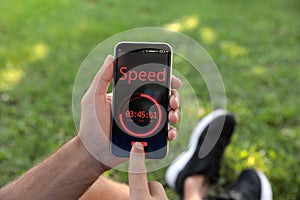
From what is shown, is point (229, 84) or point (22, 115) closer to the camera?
point (22, 115)

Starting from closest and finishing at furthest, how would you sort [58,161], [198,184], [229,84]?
1. [58,161]
2. [198,184]
3. [229,84]

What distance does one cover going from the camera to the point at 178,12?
3590 millimetres

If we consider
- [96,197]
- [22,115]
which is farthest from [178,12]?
[96,197]

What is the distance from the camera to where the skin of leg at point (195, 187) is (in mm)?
1810

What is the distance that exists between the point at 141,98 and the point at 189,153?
963 millimetres

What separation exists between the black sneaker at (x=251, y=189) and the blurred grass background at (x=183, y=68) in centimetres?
9

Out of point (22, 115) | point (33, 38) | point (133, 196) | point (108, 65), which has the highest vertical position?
point (108, 65)

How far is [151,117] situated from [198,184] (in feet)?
2.81

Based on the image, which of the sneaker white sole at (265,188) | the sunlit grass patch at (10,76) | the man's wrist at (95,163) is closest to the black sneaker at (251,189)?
the sneaker white sole at (265,188)

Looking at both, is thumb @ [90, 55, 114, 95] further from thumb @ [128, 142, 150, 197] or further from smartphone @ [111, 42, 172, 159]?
thumb @ [128, 142, 150, 197]

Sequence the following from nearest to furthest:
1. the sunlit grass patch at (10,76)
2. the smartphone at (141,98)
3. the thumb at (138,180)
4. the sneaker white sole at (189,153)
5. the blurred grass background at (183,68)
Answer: the thumb at (138,180) → the smartphone at (141,98) → the sneaker white sole at (189,153) → the blurred grass background at (183,68) → the sunlit grass patch at (10,76)

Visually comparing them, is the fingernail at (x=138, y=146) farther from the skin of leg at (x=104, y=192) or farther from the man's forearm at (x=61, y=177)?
the skin of leg at (x=104, y=192)

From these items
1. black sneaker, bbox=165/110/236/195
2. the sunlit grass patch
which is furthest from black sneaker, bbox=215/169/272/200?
the sunlit grass patch

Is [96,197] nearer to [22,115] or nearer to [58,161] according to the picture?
[58,161]
